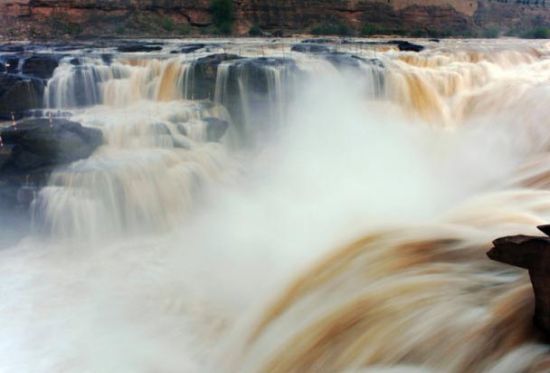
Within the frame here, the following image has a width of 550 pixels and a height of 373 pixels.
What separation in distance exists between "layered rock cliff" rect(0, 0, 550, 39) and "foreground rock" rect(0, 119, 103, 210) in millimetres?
19809

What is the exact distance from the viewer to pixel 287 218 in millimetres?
7348

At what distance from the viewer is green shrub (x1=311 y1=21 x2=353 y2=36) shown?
29688mm

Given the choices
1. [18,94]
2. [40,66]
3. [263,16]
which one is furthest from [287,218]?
[263,16]

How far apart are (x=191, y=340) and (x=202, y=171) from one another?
4.07m

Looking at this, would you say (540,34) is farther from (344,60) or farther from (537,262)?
(537,262)

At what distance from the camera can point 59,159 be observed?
7914mm

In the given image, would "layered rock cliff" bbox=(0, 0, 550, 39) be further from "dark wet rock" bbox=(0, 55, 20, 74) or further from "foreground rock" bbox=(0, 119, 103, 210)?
"foreground rock" bbox=(0, 119, 103, 210)

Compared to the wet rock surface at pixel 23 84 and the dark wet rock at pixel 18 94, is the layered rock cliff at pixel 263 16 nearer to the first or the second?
the wet rock surface at pixel 23 84

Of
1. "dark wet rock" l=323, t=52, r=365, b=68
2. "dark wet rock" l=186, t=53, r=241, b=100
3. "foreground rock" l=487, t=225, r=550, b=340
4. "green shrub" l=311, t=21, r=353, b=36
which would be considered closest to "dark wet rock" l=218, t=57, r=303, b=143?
"dark wet rock" l=186, t=53, r=241, b=100

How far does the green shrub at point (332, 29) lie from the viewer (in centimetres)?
2969

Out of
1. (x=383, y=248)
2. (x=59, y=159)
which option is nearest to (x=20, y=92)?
(x=59, y=159)

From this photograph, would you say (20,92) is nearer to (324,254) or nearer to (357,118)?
(357,118)

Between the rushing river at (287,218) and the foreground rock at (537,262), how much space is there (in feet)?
0.45

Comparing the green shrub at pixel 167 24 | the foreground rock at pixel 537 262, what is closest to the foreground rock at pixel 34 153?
the foreground rock at pixel 537 262
